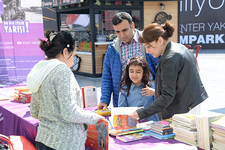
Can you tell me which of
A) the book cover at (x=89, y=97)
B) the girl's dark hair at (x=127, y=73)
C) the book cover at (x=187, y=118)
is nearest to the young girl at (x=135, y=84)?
the girl's dark hair at (x=127, y=73)

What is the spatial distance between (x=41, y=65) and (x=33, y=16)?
9.78 feet

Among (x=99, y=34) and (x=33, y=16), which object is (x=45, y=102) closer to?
(x=33, y=16)

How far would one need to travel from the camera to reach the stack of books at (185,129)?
174 centimetres

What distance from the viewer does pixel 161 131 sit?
191 cm

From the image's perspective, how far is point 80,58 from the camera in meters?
10.7

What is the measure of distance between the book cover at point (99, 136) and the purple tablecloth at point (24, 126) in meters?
0.07

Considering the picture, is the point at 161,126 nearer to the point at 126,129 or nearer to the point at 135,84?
the point at 126,129

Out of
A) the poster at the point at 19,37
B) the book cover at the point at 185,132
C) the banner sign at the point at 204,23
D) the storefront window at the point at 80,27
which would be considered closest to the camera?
the book cover at the point at 185,132

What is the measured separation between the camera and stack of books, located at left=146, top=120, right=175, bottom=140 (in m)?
1.90

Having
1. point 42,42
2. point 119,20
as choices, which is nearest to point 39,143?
point 42,42

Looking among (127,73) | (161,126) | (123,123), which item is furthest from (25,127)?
(161,126)

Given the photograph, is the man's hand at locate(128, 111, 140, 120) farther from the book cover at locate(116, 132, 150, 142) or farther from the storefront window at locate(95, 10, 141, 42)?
the storefront window at locate(95, 10, 141, 42)

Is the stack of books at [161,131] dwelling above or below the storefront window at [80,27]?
below

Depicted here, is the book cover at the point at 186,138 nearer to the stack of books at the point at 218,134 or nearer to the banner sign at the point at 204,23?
the stack of books at the point at 218,134
